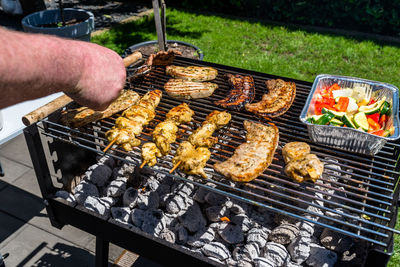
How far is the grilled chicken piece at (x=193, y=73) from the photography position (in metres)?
3.41

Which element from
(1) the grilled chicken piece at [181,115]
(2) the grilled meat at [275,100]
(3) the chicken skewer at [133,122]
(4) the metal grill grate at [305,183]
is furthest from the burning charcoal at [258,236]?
(3) the chicken skewer at [133,122]

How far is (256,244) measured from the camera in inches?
112

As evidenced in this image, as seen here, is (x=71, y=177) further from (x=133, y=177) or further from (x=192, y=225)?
(x=192, y=225)

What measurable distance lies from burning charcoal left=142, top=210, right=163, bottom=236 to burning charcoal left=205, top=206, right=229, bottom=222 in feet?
1.56

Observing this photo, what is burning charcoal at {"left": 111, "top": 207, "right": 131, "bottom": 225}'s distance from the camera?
3.11m

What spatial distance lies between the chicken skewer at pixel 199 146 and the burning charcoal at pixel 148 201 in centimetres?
104

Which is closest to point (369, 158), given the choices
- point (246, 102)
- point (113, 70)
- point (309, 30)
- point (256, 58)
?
point (246, 102)

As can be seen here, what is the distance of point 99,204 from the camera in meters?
3.19

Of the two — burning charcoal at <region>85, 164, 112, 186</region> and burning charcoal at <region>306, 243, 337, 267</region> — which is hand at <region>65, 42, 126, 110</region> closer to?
burning charcoal at <region>85, 164, 112, 186</region>

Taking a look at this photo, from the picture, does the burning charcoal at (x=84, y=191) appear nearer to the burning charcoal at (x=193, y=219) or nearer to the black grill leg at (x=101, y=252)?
the black grill leg at (x=101, y=252)

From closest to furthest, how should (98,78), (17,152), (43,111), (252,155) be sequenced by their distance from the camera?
(98,78) < (252,155) < (43,111) < (17,152)

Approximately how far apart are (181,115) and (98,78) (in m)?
1.29

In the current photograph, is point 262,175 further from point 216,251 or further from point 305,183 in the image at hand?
point 216,251

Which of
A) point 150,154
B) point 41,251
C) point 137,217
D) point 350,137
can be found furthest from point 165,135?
point 41,251
